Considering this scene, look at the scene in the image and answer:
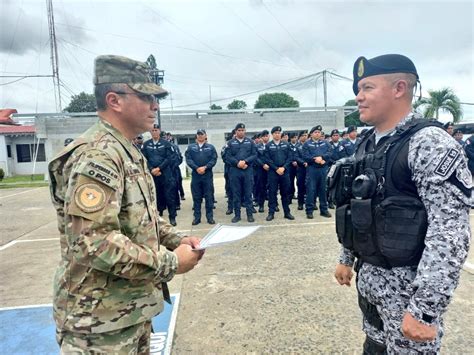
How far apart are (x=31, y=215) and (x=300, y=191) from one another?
21.6 feet

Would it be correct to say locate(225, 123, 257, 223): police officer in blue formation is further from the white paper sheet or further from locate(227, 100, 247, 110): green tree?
locate(227, 100, 247, 110): green tree

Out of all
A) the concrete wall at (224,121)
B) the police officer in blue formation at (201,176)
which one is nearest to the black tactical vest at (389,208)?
the police officer in blue formation at (201,176)

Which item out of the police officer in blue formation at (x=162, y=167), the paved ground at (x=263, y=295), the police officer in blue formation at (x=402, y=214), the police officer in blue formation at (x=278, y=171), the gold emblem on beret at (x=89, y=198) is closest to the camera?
the gold emblem on beret at (x=89, y=198)

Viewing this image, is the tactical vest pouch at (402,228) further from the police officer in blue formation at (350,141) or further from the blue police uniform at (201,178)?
the police officer in blue formation at (350,141)

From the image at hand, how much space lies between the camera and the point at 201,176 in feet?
22.2

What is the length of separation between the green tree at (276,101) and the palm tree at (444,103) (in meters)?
41.3

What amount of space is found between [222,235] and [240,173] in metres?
5.21

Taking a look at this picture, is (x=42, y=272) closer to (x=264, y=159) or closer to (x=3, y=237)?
(x=3, y=237)

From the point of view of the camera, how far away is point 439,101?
2027 cm

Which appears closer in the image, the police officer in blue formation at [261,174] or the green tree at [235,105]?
the police officer in blue formation at [261,174]

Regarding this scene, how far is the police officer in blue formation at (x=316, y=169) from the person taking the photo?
6.80 meters

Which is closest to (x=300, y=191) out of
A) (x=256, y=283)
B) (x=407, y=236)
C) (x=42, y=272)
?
(x=256, y=283)

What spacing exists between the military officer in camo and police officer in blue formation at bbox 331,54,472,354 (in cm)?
81

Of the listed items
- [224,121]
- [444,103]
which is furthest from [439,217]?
[444,103]
